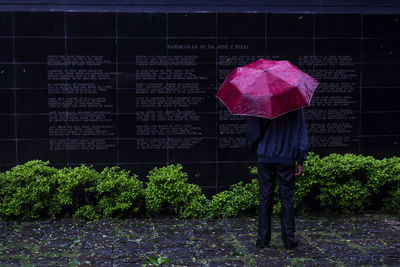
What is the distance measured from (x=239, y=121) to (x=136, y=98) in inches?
75.6

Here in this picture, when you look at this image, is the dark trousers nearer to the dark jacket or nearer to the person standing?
the person standing

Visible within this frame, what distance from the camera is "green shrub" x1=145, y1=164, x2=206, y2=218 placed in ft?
25.0

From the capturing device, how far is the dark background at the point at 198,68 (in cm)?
827

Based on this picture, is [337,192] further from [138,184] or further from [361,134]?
[138,184]

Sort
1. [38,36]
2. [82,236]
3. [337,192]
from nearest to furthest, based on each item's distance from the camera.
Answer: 1. [82,236]
2. [337,192]
3. [38,36]

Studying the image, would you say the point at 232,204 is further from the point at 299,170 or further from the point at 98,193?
the point at 98,193

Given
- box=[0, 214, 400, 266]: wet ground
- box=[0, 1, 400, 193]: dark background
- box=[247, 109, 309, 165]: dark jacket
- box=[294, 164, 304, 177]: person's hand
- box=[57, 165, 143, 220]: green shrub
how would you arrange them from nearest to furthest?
box=[0, 214, 400, 266]: wet ground → box=[247, 109, 309, 165]: dark jacket → box=[294, 164, 304, 177]: person's hand → box=[57, 165, 143, 220]: green shrub → box=[0, 1, 400, 193]: dark background

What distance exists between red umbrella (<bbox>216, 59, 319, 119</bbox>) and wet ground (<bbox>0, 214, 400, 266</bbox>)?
5.99 ft

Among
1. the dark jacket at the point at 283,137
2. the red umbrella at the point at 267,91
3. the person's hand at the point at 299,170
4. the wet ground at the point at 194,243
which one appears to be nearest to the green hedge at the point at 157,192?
the wet ground at the point at 194,243

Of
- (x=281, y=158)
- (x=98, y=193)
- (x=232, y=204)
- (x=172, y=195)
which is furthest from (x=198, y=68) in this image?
(x=281, y=158)

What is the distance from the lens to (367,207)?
8312mm

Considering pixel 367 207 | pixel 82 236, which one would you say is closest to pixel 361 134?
pixel 367 207

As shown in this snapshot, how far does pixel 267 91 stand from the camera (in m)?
5.58

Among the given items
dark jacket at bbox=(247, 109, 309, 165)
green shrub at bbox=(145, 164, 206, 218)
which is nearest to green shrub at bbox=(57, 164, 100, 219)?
green shrub at bbox=(145, 164, 206, 218)
